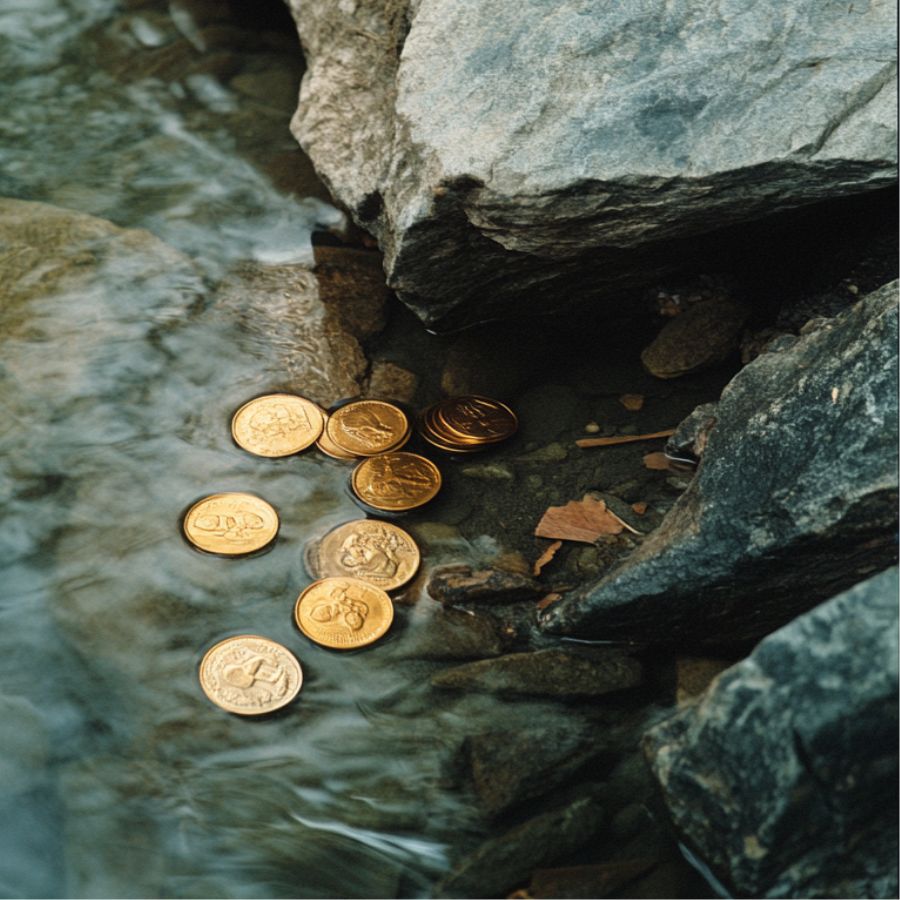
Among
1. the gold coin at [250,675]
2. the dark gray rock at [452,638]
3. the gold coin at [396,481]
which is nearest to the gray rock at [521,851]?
the dark gray rock at [452,638]

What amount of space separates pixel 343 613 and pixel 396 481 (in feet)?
1.89

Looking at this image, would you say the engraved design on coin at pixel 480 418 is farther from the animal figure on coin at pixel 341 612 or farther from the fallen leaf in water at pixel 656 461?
the animal figure on coin at pixel 341 612

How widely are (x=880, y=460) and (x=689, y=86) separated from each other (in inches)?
53.0

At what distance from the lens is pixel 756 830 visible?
224 cm

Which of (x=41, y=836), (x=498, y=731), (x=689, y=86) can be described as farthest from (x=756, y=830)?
(x=689, y=86)

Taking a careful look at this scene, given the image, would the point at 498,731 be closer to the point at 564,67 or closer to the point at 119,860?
the point at 119,860

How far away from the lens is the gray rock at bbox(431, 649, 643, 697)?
9.64ft

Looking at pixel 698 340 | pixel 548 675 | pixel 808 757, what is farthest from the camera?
pixel 698 340

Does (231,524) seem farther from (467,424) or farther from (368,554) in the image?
(467,424)

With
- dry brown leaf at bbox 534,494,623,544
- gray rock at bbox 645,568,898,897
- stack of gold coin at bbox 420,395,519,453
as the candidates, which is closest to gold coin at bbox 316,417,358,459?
stack of gold coin at bbox 420,395,519,453

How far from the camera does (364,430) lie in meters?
3.75

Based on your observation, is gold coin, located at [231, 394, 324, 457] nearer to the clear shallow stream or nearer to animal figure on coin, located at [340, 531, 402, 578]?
the clear shallow stream

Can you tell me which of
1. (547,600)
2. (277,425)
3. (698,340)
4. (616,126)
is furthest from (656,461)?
(277,425)

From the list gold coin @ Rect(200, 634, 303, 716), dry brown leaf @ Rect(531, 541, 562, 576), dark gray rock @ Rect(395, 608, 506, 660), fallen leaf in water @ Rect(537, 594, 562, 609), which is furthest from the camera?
dry brown leaf @ Rect(531, 541, 562, 576)
